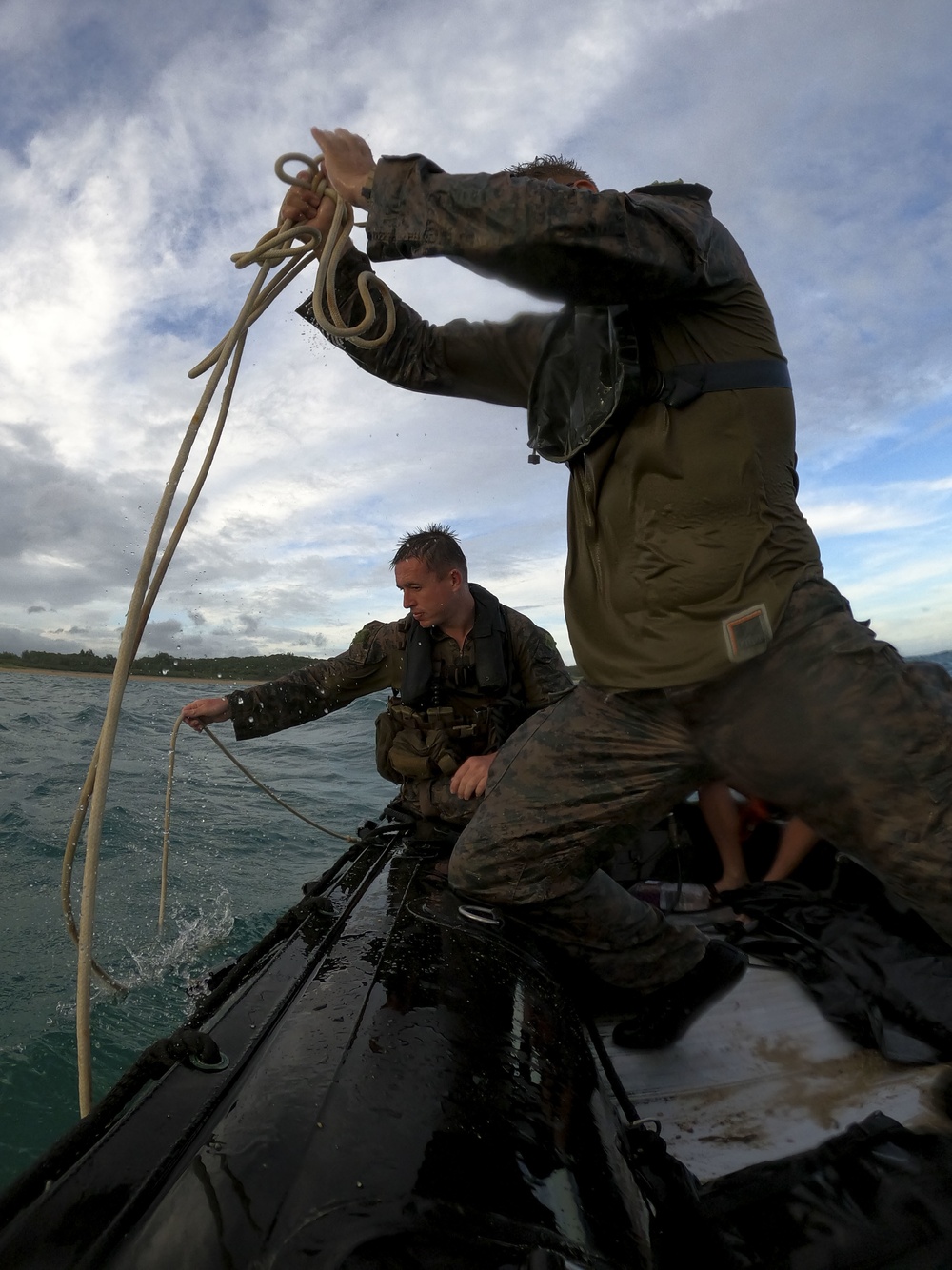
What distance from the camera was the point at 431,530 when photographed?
4.01 meters

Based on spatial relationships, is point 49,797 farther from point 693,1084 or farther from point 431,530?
point 693,1084

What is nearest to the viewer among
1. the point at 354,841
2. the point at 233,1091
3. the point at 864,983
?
the point at 233,1091

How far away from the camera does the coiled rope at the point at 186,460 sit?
1.46 metres

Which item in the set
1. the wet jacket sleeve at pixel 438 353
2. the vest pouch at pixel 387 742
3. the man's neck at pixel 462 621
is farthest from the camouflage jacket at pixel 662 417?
the vest pouch at pixel 387 742

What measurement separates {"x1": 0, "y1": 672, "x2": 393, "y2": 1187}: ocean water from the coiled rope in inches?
57.3

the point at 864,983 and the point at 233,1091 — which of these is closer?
the point at 233,1091

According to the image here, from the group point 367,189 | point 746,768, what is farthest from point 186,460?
point 746,768

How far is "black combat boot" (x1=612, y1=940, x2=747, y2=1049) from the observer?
223 cm

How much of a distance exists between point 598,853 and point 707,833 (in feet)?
8.74

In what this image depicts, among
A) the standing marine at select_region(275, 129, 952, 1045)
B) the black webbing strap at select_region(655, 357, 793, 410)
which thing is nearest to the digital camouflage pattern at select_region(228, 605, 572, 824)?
the standing marine at select_region(275, 129, 952, 1045)

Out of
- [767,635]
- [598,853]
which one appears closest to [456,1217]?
[598,853]

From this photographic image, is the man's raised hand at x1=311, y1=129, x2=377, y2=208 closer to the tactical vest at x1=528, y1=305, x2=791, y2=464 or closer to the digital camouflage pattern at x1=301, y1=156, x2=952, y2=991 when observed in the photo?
the digital camouflage pattern at x1=301, y1=156, x2=952, y2=991

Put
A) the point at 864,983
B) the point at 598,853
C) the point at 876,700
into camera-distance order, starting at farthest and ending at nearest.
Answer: the point at 864,983 → the point at 598,853 → the point at 876,700

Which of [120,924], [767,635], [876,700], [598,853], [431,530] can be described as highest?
[431,530]
